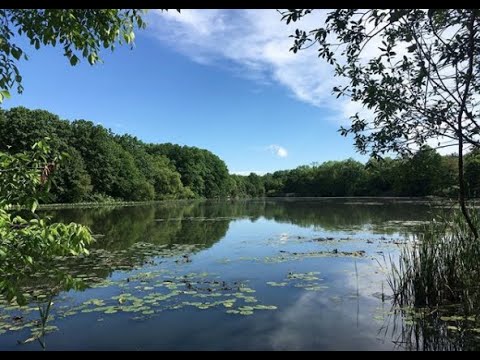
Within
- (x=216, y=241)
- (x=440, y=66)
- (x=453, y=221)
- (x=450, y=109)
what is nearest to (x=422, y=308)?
(x=453, y=221)

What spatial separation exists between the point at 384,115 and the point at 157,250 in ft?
37.6

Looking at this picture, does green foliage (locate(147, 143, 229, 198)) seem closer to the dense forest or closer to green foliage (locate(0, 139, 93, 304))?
the dense forest

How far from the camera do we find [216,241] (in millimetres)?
16750

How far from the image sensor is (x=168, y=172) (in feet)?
271

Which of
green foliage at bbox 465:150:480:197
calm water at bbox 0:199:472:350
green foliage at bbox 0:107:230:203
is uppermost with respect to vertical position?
green foliage at bbox 0:107:230:203

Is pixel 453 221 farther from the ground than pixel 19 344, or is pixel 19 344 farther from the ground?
pixel 453 221

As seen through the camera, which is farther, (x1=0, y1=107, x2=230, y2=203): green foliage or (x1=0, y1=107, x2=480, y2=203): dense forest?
(x1=0, y1=107, x2=230, y2=203): green foliage

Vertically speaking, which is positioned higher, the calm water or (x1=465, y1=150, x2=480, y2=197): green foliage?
(x1=465, y1=150, x2=480, y2=197): green foliage

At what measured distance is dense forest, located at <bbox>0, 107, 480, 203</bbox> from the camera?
4851mm

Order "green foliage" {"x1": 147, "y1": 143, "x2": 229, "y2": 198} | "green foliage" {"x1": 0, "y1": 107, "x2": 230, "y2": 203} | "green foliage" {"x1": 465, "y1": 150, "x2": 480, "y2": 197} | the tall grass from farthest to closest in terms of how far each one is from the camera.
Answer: "green foliage" {"x1": 147, "y1": 143, "x2": 229, "y2": 198}, "green foliage" {"x1": 0, "y1": 107, "x2": 230, "y2": 203}, the tall grass, "green foliage" {"x1": 465, "y1": 150, "x2": 480, "y2": 197}

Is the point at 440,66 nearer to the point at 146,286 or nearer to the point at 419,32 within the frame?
the point at 419,32

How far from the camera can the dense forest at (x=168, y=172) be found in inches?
191

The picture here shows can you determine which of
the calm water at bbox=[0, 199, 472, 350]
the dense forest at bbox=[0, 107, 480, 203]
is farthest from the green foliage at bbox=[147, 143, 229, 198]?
the calm water at bbox=[0, 199, 472, 350]
